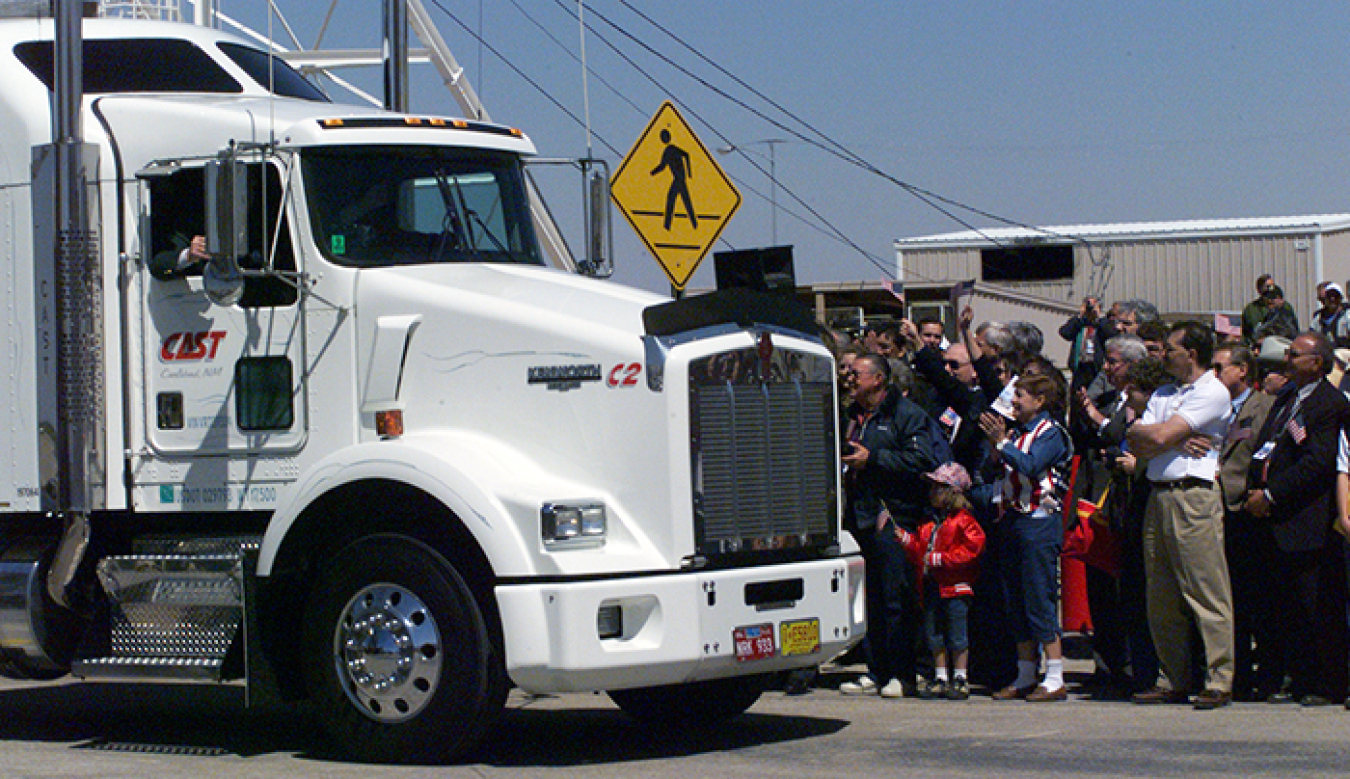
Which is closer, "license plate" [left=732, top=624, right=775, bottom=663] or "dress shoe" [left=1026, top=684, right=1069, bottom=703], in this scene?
"license plate" [left=732, top=624, right=775, bottom=663]

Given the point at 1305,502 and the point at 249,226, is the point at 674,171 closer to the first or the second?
the point at 249,226

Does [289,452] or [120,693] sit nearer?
[289,452]

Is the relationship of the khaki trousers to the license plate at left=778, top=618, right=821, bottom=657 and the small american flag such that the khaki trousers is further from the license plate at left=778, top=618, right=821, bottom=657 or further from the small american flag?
the license plate at left=778, top=618, right=821, bottom=657

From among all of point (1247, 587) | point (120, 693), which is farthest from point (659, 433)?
point (120, 693)

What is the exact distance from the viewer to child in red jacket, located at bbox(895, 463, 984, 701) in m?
10.5

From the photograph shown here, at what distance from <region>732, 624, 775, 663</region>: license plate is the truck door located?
247cm

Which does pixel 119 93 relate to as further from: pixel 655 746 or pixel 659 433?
pixel 655 746

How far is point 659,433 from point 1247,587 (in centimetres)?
434

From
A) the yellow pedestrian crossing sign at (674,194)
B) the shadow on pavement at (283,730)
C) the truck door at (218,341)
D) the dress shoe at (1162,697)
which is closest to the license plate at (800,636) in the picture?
the shadow on pavement at (283,730)

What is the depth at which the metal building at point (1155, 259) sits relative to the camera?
3659cm

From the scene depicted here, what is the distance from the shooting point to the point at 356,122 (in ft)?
29.9

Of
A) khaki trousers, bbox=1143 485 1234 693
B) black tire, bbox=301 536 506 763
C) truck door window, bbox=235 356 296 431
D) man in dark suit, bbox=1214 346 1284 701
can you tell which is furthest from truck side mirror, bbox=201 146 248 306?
man in dark suit, bbox=1214 346 1284 701

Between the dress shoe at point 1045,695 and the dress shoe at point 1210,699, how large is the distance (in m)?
0.89

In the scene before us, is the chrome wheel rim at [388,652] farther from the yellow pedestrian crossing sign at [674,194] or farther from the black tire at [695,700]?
the yellow pedestrian crossing sign at [674,194]
